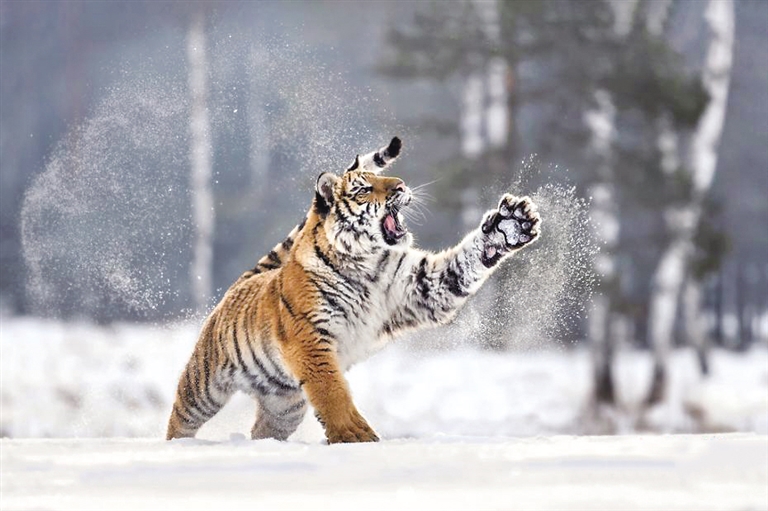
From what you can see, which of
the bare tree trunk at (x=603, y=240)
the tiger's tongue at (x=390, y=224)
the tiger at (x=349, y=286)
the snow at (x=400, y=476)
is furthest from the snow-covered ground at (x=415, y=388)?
the snow at (x=400, y=476)

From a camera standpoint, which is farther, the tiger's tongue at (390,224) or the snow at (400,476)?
the tiger's tongue at (390,224)

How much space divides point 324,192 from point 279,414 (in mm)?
796

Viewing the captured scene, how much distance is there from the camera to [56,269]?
1246cm

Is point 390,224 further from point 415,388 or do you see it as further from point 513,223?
point 415,388

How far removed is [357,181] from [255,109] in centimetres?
881

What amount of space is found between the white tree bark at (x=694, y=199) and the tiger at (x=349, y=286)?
7.50 meters

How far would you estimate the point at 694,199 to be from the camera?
11570 mm

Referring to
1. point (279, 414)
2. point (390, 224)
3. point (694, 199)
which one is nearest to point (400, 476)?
point (390, 224)

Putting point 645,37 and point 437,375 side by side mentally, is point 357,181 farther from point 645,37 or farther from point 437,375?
point 645,37

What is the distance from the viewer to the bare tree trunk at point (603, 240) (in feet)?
36.4

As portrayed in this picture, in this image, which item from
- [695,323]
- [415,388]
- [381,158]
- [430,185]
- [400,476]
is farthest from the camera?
[695,323]

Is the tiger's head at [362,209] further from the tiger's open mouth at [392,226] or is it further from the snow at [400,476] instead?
the snow at [400,476]

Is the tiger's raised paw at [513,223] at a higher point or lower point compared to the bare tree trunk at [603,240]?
higher

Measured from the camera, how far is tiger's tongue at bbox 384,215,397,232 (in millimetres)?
4004
